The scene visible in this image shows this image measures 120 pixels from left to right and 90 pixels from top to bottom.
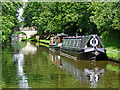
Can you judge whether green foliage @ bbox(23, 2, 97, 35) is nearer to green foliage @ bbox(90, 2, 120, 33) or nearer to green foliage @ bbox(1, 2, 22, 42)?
green foliage @ bbox(1, 2, 22, 42)

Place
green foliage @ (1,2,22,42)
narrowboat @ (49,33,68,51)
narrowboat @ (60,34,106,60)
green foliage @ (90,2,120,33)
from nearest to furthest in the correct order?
narrowboat @ (60,34,106,60)
green foliage @ (1,2,22,42)
green foliage @ (90,2,120,33)
narrowboat @ (49,33,68,51)

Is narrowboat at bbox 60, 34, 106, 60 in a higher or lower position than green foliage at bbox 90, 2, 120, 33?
lower

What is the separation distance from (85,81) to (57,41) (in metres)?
23.5

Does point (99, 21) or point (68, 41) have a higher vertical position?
point (99, 21)

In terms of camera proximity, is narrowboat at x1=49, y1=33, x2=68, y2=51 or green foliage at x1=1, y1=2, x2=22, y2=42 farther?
narrowboat at x1=49, y1=33, x2=68, y2=51

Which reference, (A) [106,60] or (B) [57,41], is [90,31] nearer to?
(B) [57,41]

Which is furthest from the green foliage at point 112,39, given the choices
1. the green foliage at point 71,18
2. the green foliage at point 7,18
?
the green foliage at point 7,18

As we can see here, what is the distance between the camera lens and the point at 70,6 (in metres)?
40.9

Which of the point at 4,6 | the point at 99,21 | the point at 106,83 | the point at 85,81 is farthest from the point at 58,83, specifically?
the point at 99,21

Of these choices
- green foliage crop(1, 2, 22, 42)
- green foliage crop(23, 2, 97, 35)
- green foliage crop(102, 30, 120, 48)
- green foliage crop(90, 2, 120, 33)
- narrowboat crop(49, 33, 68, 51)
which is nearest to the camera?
green foliage crop(1, 2, 22, 42)

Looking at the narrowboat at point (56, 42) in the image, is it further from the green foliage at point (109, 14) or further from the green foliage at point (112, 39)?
the green foliage at point (109, 14)

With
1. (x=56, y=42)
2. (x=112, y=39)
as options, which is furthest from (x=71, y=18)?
(x=112, y=39)

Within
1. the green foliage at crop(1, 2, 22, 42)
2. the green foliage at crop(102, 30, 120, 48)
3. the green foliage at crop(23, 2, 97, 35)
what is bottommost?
the green foliage at crop(102, 30, 120, 48)

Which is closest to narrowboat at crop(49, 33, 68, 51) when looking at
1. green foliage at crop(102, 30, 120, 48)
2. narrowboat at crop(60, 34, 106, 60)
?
green foliage at crop(102, 30, 120, 48)
